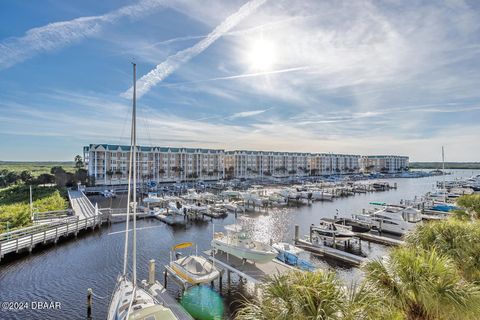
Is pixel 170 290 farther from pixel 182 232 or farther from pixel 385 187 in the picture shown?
pixel 385 187

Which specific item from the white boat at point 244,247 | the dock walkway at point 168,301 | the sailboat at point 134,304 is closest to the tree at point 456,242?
the sailboat at point 134,304

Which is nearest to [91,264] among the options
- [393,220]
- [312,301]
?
[312,301]

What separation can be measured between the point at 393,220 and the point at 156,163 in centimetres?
6834

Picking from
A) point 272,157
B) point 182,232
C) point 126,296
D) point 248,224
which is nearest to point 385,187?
point 272,157

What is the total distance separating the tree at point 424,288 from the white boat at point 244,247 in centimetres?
1084

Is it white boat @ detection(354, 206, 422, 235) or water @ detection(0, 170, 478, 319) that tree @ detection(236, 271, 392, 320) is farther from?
white boat @ detection(354, 206, 422, 235)

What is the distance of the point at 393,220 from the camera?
27.8 metres

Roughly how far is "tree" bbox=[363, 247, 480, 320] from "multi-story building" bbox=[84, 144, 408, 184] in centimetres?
5043

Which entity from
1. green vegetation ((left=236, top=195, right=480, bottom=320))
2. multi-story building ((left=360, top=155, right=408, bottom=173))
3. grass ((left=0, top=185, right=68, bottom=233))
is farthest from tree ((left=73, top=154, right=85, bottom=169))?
multi-story building ((left=360, top=155, right=408, bottom=173))

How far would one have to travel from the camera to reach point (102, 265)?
61.4 feet

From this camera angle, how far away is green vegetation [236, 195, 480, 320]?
4.05 m

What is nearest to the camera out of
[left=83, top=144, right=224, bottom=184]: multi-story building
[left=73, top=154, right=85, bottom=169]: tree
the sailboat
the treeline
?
the sailboat

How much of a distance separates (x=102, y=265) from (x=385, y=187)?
71.5m

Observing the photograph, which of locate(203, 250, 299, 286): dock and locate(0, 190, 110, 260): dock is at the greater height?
locate(0, 190, 110, 260): dock
